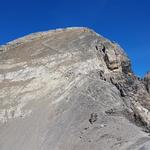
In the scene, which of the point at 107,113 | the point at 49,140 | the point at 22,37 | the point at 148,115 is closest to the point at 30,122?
the point at 49,140

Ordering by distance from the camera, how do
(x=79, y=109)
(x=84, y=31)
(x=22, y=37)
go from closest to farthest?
(x=79, y=109) < (x=84, y=31) < (x=22, y=37)

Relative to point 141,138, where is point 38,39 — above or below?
above

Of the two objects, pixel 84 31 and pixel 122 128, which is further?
pixel 84 31

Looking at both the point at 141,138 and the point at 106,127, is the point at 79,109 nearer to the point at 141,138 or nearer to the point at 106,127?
the point at 106,127

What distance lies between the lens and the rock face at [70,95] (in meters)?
32.6

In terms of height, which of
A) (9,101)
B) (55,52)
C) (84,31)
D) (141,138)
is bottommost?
(141,138)

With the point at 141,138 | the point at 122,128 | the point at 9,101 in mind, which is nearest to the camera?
the point at 141,138

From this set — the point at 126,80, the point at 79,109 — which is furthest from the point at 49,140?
the point at 126,80

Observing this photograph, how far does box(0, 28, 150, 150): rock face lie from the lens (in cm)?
3256

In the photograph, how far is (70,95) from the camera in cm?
4003

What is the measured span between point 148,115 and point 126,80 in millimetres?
6108

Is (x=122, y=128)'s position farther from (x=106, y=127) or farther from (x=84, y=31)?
(x=84, y=31)

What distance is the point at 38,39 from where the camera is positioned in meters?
52.5

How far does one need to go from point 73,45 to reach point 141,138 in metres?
22.9
